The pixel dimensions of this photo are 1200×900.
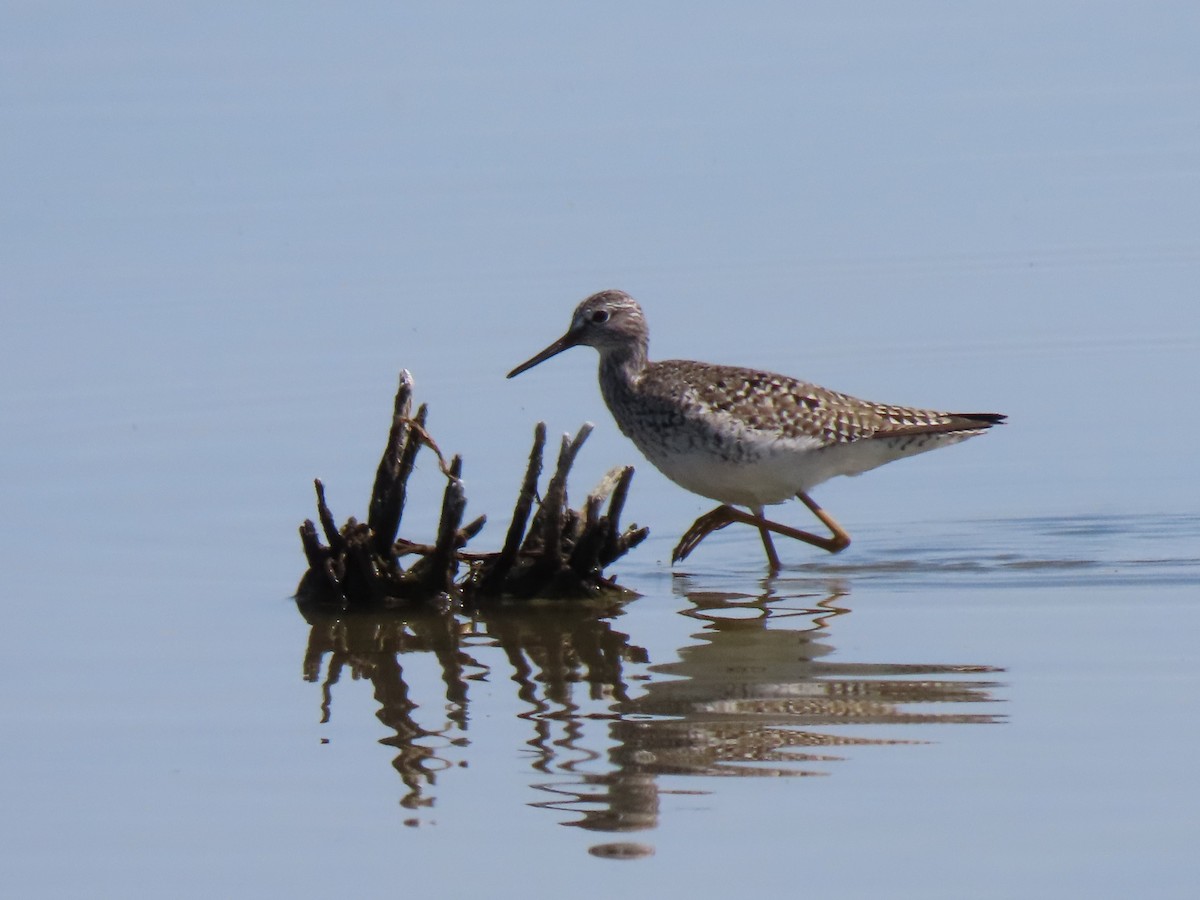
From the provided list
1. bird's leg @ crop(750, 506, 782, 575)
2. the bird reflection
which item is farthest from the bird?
the bird reflection

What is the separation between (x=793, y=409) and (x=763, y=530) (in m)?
0.76

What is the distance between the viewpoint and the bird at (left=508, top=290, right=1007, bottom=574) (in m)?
12.0

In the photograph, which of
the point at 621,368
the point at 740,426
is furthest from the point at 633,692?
the point at 621,368

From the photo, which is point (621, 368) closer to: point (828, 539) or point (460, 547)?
point (828, 539)

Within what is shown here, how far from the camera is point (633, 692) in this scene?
31.0 ft

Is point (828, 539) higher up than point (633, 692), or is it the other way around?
point (828, 539)

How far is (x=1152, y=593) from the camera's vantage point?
36.5 ft

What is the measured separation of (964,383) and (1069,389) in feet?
2.76

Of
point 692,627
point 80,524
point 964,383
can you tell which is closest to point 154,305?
point 80,524

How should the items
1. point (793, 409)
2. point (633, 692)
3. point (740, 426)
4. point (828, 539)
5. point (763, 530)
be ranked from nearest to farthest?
point (633, 692) → point (740, 426) → point (793, 409) → point (763, 530) → point (828, 539)

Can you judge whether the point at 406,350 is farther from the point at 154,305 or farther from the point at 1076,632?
the point at 1076,632

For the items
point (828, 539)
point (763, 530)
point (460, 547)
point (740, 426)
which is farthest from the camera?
point (828, 539)

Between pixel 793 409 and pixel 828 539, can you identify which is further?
pixel 828 539

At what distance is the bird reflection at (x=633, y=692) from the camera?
813cm
